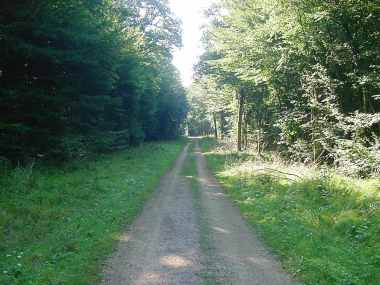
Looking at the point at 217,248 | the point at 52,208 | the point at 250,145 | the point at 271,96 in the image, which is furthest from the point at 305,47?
the point at 250,145

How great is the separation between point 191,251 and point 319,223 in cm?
427

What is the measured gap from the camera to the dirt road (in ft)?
24.0

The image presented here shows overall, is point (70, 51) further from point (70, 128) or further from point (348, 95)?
point (348, 95)

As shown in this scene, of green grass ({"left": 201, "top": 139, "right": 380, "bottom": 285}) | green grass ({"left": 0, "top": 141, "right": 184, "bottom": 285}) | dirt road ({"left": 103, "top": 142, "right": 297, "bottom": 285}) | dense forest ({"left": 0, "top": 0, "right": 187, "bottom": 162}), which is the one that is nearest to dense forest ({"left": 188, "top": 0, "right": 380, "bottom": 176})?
green grass ({"left": 201, "top": 139, "right": 380, "bottom": 285})

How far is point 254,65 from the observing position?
22.0 metres

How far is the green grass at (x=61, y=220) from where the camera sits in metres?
7.37

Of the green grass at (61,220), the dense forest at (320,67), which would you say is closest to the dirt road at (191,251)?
the green grass at (61,220)

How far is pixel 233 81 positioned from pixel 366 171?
17810 mm

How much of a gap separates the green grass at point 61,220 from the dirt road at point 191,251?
56 centimetres

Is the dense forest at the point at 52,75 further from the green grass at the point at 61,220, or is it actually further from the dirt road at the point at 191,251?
the dirt road at the point at 191,251

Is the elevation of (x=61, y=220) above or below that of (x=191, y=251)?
above

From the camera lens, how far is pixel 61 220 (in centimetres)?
1062

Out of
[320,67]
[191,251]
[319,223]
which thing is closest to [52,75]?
[191,251]

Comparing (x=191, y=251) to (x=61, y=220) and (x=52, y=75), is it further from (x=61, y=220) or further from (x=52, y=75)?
(x=52, y=75)
